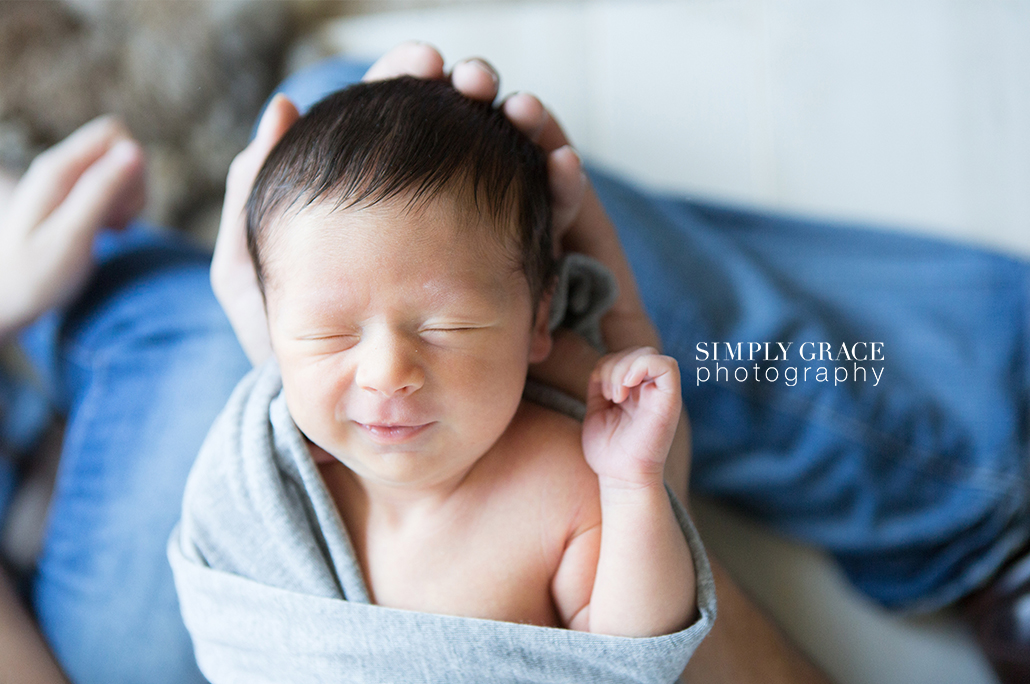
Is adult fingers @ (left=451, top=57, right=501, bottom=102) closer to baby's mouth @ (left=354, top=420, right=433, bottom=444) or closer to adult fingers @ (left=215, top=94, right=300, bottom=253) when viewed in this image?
adult fingers @ (left=215, top=94, right=300, bottom=253)

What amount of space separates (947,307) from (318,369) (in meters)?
0.85

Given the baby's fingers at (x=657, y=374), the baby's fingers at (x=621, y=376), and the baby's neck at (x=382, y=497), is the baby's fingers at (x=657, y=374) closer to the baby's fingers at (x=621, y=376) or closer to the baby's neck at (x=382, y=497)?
the baby's fingers at (x=621, y=376)

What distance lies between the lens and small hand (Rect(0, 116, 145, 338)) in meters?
0.87

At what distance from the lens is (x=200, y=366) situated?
850mm

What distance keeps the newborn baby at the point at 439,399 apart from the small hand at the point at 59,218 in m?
0.39

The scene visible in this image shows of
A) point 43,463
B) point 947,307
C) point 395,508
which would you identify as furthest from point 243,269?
point 947,307

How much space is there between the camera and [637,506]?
1.90ft

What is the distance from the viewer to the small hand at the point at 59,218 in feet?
2.85

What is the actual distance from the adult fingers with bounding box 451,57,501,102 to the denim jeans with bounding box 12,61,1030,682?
0.31m

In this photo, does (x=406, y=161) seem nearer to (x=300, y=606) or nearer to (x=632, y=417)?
(x=632, y=417)

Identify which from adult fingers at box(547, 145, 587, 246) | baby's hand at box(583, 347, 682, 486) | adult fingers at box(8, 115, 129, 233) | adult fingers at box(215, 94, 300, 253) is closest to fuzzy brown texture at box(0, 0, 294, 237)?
adult fingers at box(8, 115, 129, 233)

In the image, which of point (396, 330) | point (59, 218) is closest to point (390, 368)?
point (396, 330)

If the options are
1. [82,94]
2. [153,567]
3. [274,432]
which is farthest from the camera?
[82,94]

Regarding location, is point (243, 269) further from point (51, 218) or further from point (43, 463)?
point (43, 463)
